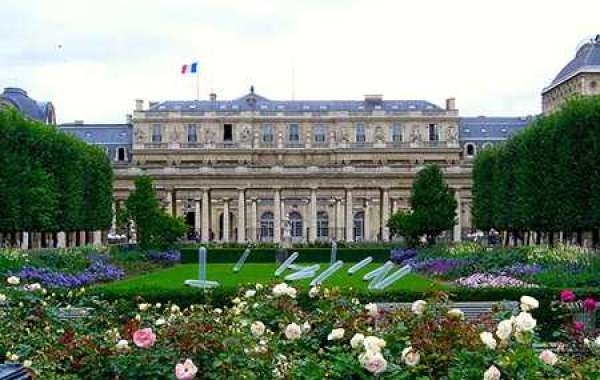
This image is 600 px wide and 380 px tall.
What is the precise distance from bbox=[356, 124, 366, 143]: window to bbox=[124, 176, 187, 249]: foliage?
39202mm

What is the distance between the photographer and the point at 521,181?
44750 millimetres

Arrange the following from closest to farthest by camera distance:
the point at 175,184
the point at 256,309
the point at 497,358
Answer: the point at 497,358
the point at 256,309
the point at 175,184

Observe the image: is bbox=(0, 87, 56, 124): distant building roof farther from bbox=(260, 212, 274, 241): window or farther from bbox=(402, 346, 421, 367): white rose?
bbox=(402, 346, 421, 367): white rose

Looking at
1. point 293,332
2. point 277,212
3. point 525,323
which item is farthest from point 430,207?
point 525,323

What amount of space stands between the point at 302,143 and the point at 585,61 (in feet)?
81.7

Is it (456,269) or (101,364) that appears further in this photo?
(456,269)

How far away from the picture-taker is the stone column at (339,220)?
8356cm

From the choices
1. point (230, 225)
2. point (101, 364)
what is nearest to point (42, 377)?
point (101, 364)

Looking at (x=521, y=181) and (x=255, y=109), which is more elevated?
(x=255, y=109)

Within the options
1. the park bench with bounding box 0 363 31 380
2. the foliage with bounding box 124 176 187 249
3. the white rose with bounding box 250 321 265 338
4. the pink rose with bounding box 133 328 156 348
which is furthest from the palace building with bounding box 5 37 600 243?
the park bench with bounding box 0 363 31 380

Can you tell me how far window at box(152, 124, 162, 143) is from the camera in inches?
3489

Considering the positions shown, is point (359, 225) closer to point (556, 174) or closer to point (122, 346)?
point (556, 174)

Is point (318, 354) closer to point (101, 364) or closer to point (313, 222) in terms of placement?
point (101, 364)

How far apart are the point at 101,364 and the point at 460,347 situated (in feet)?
10.5
